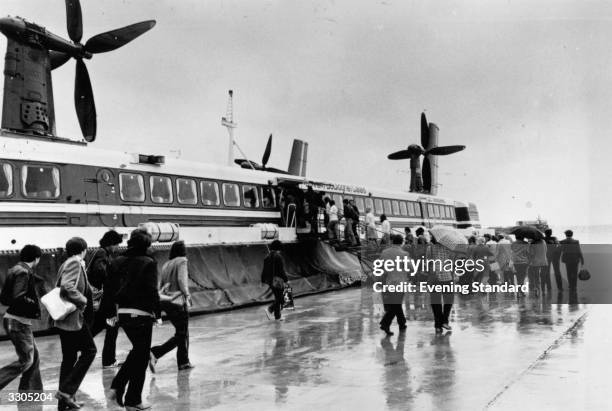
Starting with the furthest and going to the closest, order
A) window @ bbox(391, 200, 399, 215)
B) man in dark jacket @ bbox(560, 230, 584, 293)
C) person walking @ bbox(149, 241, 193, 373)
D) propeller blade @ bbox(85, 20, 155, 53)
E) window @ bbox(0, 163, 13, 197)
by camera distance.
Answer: window @ bbox(391, 200, 399, 215) < propeller blade @ bbox(85, 20, 155, 53) < man in dark jacket @ bbox(560, 230, 584, 293) < window @ bbox(0, 163, 13, 197) < person walking @ bbox(149, 241, 193, 373)

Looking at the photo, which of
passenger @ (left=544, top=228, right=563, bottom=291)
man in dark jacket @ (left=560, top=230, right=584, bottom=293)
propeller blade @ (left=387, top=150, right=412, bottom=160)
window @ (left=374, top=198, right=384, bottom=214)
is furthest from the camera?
propeller blade @ (left=387, top=150, right=412, bottom=160)

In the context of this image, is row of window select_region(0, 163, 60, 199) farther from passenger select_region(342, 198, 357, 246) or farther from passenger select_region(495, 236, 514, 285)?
passenger select_region(495, 236, 514, 285)

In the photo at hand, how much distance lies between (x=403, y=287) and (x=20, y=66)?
949 centimetres

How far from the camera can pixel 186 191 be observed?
584 inches

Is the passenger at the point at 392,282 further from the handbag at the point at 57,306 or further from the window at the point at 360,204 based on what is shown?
the window at the point at 360,204

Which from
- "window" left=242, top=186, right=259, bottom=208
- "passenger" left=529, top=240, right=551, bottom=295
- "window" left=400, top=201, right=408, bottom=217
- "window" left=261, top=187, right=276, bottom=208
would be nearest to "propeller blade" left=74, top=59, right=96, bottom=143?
"window" left=242, top=186, right=259, bottom=208

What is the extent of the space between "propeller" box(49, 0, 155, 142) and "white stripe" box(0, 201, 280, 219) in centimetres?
296

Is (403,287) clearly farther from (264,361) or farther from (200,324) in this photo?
(200,324)

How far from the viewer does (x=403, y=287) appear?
945cm

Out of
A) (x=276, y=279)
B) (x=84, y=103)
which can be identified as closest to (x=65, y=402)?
(x=276, y=279)

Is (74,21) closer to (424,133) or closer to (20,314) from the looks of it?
(20,314)

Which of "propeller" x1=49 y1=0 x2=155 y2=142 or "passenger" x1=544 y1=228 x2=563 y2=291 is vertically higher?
"propeller" x1=49 y1=0 x2=155 y2=142

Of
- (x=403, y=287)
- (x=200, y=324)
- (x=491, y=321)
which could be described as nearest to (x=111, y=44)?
(x=200, y=324)

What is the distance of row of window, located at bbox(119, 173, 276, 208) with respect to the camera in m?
13.3
